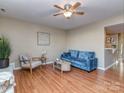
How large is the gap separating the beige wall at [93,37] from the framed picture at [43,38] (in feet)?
5.44

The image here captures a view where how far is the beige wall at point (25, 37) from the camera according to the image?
434cm

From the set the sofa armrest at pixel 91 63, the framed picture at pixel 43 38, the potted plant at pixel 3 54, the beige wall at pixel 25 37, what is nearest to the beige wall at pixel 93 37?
the sofa armrest at pixel 91 63

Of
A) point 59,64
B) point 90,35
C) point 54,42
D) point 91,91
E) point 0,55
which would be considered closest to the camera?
point 91,91

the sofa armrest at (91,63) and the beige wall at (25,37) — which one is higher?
the beige wall at (25,37)

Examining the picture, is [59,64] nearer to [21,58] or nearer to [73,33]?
[21,58]

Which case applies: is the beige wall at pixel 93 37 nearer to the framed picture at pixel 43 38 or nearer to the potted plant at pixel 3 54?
the framed picture at pixel 43 38

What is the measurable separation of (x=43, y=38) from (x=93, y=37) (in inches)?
106

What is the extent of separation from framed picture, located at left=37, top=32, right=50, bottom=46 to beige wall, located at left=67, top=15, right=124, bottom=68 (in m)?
1.66

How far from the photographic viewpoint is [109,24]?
4.09 meters

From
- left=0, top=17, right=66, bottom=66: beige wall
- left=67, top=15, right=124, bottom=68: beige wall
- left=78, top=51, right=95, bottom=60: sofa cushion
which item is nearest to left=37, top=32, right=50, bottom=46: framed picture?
left=0, top=17, right=66, bottom=66: beige wall

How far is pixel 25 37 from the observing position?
15.9 feet

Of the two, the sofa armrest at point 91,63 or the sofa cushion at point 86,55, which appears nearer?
the sofa armrest at point 91,63

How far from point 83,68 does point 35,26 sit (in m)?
3.24

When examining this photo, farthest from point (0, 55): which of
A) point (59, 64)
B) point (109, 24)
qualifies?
point (109, 24)
